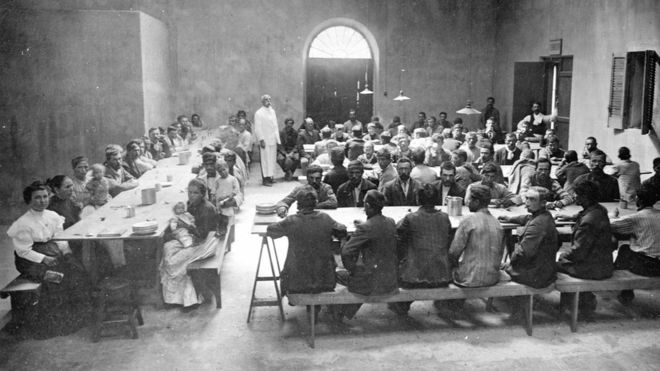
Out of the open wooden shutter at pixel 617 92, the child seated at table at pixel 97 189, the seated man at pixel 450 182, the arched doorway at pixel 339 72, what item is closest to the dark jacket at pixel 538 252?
the seated man at pixel 450 182

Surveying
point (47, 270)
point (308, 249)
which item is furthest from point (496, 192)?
point (47, 270)

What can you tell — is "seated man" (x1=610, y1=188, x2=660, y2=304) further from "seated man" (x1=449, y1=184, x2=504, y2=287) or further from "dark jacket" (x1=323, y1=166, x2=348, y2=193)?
"dark jacket" (x1=323, y1=166, x2=348, y2=193)

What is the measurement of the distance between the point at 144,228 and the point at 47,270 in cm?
96

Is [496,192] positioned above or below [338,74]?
below

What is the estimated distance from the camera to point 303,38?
16.1 meters

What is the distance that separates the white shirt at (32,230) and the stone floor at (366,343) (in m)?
0.78

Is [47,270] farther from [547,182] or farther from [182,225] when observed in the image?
[547,182]

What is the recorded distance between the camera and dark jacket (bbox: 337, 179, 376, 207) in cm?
768

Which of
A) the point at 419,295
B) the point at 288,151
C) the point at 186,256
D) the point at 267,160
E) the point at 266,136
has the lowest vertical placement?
the point at 419,295

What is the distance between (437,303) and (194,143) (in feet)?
27.0

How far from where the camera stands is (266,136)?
1325 centimetres

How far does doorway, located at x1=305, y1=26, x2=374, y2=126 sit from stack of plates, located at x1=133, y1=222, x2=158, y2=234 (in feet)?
35.5

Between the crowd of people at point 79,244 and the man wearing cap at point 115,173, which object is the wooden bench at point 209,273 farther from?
the man wearing cap at point 115,173

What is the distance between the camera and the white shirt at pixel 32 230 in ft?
19.4
